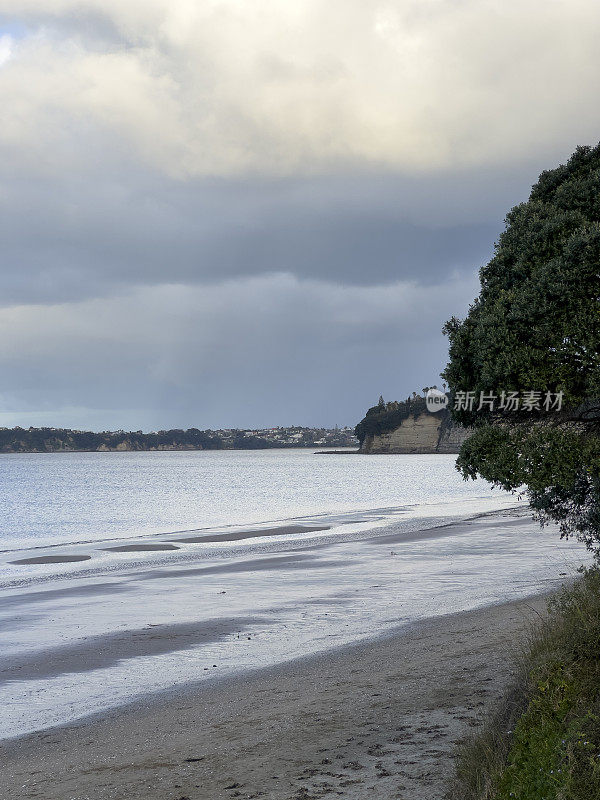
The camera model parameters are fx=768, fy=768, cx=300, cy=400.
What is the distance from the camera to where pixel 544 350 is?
8.51 metres

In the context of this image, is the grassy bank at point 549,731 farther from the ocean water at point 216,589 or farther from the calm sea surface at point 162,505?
the calm sea surface at point 162,505

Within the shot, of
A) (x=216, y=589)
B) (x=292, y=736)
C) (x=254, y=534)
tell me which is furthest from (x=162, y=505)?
(x=292, y=736)

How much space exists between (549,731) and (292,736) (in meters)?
3.40

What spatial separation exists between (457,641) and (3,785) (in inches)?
299

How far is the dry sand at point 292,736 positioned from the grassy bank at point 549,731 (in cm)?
59

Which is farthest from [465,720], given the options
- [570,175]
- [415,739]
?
[570,175]

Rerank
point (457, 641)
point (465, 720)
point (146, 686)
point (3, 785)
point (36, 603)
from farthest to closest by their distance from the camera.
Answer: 1. point (36, 603)
2. point (457, 641)
3. point (146, 686)
4. point (465, 720)
5. point (3, 785)

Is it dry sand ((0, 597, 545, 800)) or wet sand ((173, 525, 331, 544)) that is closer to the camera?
dry sand ((0, 597, 545, 800))

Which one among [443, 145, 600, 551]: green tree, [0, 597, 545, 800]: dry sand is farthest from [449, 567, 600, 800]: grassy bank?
[443, 145, 600, 551]: green tree

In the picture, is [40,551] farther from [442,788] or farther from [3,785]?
[442,788]

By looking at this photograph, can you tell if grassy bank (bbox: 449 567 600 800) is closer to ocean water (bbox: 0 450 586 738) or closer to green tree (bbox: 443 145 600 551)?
green tree (bbox: 443 145 600 551)

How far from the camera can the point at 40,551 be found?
122 ft

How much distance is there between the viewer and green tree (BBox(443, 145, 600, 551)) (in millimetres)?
8188

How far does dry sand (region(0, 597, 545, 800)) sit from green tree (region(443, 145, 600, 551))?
2784mm
